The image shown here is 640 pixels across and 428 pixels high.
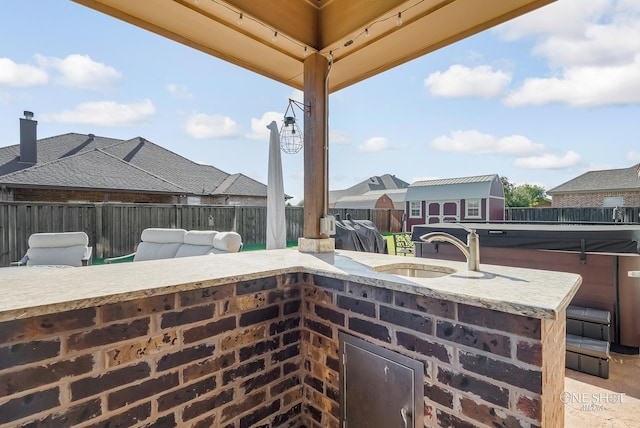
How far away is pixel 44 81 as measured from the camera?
274 inches

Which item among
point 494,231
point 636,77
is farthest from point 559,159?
point 494,231

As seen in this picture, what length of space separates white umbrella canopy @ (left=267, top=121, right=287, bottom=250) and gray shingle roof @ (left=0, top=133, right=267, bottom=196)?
748 centimetres

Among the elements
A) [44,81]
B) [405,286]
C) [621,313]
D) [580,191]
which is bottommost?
[621,313]

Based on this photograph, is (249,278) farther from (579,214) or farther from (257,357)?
(579,214)

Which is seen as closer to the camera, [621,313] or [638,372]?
[638,372]

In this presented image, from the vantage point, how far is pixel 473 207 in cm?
1374

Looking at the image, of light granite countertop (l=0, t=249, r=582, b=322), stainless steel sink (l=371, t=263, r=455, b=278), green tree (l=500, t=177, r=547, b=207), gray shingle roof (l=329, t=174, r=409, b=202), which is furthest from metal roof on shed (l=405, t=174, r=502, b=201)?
gray shingle roof (l=329, t=174, r=409, b=202)

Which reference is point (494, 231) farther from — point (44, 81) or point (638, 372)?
point (44, 81)

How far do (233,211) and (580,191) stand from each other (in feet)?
62.3

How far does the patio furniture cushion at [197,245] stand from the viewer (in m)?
4.15

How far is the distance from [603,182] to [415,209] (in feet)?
35.0

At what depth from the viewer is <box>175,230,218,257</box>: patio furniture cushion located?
4.15 m

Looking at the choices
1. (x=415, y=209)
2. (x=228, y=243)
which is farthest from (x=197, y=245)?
(x=415, y=209)

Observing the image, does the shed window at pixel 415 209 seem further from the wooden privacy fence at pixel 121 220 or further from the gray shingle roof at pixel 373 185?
the gray shingle roof at pixel 373 185
